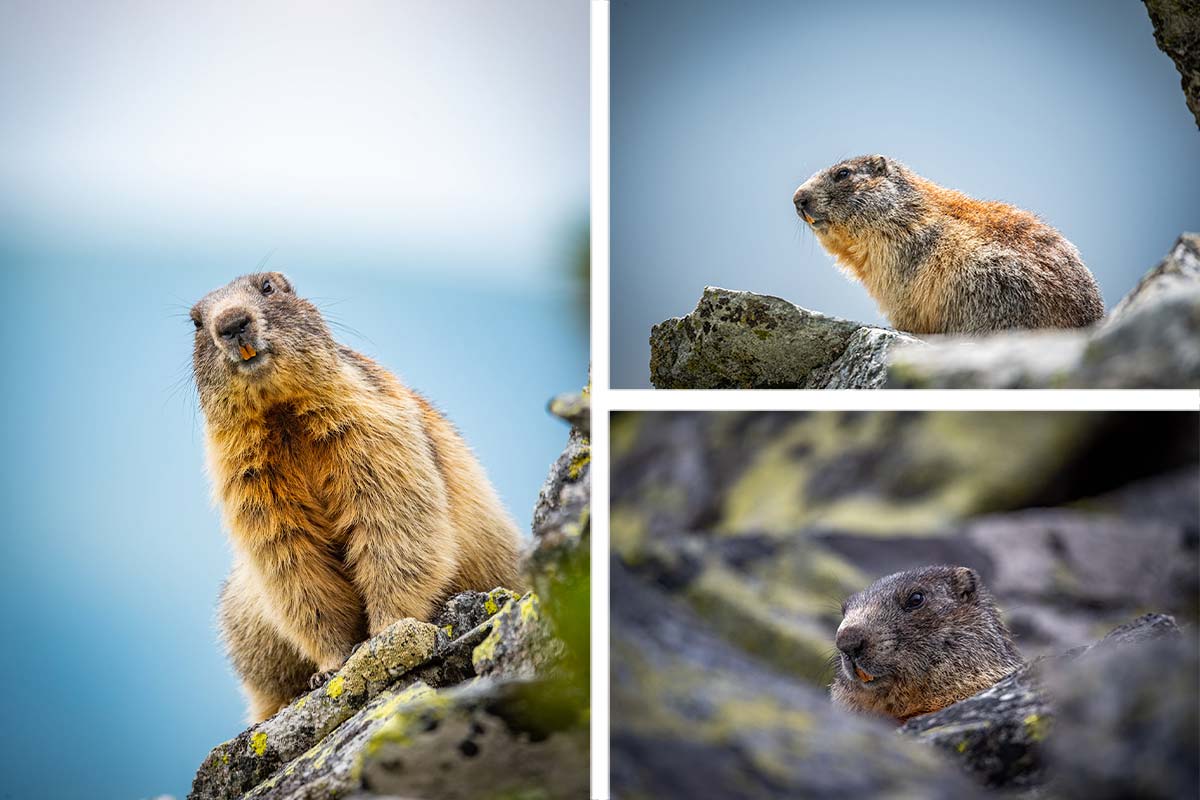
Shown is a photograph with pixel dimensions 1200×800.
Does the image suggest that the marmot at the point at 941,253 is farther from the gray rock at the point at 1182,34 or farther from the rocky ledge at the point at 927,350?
the gray rock at the point at 1182,34

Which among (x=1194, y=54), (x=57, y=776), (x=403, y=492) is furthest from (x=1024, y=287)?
(x=57, y=776)

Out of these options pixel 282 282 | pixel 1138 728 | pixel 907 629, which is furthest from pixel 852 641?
pixel 282 282

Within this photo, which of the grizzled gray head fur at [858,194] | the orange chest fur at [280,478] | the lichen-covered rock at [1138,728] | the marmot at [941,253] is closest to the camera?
the lichen-covered rock at [1138,728]

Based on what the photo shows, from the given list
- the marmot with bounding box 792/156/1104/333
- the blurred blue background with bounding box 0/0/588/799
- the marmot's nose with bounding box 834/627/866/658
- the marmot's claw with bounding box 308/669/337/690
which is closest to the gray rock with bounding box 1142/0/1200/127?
the marmot with bounding box 792/156/1104/333

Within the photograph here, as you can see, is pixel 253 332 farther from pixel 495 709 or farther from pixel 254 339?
pixel 495 709

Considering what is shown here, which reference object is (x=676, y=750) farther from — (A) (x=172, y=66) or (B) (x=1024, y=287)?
(A) (x=172, y=66)

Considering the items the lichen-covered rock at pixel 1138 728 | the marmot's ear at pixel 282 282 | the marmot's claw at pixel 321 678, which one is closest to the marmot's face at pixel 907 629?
the lichen-covered rock at pixel 1138 728
